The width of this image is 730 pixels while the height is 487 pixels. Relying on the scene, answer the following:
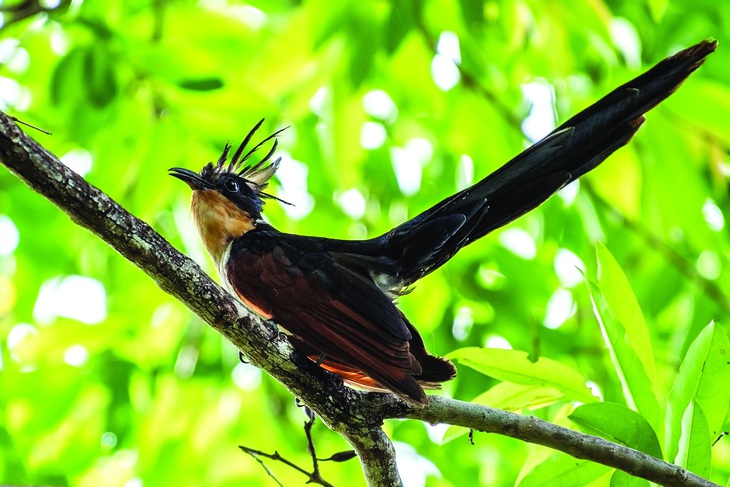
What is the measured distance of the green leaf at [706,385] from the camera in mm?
2328

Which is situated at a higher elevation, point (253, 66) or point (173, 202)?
point (253, 66)

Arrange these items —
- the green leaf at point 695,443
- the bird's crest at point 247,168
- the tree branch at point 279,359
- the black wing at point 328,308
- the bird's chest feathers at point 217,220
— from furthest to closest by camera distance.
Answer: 1. the bird's crest at point 247,168
2. the bird's chest feathers at point 217,220
3. the black wing at point 328,308
4. the green leaf at point 695,443
5. the tree branch at point 279,359

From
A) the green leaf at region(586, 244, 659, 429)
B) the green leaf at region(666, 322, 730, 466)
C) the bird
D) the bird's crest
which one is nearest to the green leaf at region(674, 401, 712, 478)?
the green leaf at region(666, 322, 730, 466)

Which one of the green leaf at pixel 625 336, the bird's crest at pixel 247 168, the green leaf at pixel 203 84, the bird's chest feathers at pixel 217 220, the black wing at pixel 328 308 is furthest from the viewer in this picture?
the bird's crest at pixel 247 168

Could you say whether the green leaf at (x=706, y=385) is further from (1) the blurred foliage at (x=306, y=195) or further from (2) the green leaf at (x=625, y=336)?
(1) the blurred foliage at (x=306, y=195)

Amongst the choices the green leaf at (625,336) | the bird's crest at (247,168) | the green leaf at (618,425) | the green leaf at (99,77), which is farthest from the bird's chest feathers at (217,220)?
the green leaf at (618,425)

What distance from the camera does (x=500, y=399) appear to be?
8.57 ft

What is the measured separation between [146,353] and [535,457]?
2.58 metres

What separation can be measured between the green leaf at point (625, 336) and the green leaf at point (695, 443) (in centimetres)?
17

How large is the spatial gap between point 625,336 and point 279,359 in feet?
3.66

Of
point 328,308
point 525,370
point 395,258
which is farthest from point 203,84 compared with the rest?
point 525,370

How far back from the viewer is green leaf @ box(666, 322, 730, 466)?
233cm

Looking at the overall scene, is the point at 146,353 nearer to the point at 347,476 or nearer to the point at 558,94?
the point at 347,476

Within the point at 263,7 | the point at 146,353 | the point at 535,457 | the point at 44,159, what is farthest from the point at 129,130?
the point at 535,457
